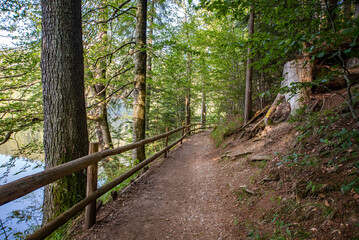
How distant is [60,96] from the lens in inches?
124

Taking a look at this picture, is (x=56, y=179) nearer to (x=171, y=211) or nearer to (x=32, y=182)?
(x=32, y=182)

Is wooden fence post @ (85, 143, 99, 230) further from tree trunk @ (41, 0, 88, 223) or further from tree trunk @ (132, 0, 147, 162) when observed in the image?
tree trunk @ (132, 0, 147, 162)

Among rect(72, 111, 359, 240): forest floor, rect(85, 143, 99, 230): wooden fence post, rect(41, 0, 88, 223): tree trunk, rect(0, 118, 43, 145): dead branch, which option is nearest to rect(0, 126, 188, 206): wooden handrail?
rect(85, 143, 99, 230): wooden fence post

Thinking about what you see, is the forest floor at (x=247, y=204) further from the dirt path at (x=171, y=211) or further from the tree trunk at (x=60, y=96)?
the tree trunk at (x=60, y=96)

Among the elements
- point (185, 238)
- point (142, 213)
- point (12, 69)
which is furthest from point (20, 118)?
point (185, 238)

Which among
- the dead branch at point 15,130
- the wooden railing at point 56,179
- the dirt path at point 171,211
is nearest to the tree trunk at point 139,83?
the dirt path at point 171,211

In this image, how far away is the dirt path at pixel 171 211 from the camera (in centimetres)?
269

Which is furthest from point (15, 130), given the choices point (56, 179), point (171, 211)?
point (171, 211)

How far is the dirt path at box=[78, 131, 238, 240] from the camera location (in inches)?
106

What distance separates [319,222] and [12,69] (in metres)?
8.08

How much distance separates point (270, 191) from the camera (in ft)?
9.86

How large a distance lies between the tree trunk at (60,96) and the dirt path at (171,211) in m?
0.87

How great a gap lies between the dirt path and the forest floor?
0.02m

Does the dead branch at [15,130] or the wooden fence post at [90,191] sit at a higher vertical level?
the dead branch at [15,130]
